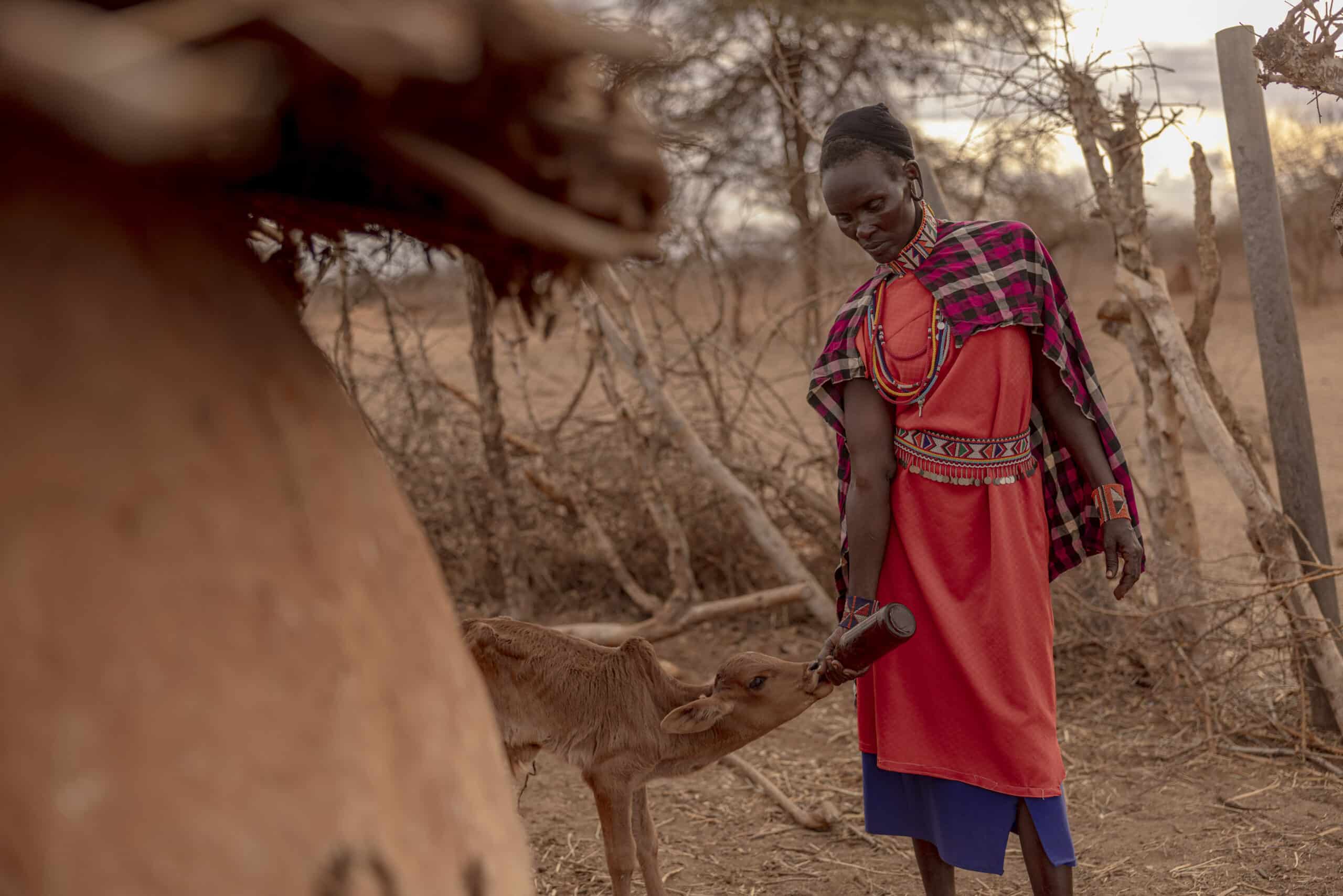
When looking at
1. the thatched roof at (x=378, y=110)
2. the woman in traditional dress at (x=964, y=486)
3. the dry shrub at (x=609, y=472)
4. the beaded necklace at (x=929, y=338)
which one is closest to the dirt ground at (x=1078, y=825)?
the woman in traditional dress at (x=964, y=486)

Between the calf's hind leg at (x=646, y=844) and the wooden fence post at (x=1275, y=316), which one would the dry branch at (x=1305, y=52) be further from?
the calf's hind leg at (x=646, y=844)

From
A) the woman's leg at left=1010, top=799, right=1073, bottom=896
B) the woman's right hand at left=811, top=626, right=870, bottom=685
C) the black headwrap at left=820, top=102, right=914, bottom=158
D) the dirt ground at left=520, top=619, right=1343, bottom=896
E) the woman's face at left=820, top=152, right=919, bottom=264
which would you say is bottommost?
the dirt ground at left=520, top=619, right=1343, bottom=896

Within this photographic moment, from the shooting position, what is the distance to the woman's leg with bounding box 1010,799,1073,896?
7.89 feet

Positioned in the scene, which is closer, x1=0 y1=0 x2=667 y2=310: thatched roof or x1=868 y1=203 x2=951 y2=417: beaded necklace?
x1=0 y1=0 x2=667 y2=310: thatched roof

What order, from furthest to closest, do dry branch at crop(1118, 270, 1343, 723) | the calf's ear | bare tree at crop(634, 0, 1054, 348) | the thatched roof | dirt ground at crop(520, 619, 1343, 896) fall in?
bare tree at crop(634, 0, 1054, 348) → dry branch at crop(1118, 270, 1343, 723) → dirt ground at crop(520, 619, 1343, 896) → the calf's ear → the thatched roof

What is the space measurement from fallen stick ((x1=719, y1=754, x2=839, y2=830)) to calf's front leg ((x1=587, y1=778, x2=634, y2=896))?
1056 millimetres

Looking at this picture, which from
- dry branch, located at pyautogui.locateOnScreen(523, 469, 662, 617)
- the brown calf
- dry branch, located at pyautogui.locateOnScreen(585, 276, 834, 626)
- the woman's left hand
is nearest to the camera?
the woman's left hand

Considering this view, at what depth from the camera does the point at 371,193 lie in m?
0.84

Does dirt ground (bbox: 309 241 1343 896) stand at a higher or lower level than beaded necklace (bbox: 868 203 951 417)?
lower

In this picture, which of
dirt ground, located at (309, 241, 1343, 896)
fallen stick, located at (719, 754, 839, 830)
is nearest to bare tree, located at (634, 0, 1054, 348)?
dirt ground, located at (309, 241, 1343, 896)

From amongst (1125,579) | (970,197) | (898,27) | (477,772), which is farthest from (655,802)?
(898,27)

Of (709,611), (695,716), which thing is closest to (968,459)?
(695,716)

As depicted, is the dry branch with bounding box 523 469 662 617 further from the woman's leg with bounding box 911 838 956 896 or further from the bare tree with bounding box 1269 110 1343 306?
the bare tree with bounding box 1269 110 1343 306

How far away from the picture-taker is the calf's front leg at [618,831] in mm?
2826
